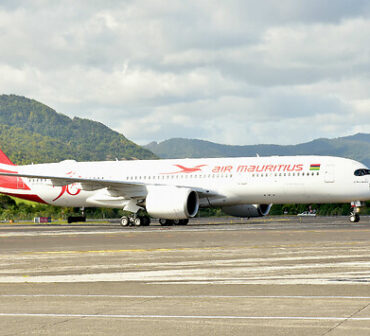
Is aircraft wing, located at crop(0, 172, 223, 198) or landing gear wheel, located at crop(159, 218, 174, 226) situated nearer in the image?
aircraft wing, located at crop(0, 172, 223, 198)

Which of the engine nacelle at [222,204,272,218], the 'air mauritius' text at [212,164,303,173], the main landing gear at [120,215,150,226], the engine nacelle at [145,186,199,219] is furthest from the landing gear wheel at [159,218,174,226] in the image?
the 'air mauritius' text at [212,164,303,173]

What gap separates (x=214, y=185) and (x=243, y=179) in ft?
7.00

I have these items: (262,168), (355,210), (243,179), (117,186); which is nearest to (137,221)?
(117,186)

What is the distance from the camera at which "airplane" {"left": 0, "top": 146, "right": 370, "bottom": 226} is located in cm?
4259

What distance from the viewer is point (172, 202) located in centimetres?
4266

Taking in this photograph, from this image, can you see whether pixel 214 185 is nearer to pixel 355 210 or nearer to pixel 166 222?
pixel 166 222

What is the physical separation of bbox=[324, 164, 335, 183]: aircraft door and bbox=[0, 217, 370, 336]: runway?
69.3 ft

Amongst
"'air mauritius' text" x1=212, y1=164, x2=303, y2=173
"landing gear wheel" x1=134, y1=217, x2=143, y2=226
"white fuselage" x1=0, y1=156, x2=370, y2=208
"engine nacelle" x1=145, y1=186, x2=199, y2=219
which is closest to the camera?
"engine nacelle" x1=145, y1=186, x2=199, y2=219

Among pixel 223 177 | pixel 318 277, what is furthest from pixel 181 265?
pixel 223 177

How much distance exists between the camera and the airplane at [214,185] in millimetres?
42594

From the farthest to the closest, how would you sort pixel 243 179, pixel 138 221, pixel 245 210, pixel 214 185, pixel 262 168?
pixel 245 210
pixel 138 221
pixel 214 185
pixel 243 179
pixel 262 168

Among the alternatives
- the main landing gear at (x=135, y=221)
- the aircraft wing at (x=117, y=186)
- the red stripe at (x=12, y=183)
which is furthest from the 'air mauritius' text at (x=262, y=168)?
the red stripe at (x=12, y=183)

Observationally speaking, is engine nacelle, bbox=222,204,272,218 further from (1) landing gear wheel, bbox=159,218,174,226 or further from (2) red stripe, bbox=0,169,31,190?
(2) red stripe, bbox=0,169,31,190

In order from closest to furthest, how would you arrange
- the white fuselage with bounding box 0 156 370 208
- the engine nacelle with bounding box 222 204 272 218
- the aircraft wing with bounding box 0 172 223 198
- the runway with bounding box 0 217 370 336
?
1. the runway with bounding box 0 217 370 336
2. the white fuselage with bounding box 0 156 370 208
3. the aircraft wing with bounding box 0 172 223 198
4. the engine nacelle with bounding box 222 204 272 218
